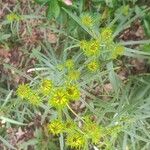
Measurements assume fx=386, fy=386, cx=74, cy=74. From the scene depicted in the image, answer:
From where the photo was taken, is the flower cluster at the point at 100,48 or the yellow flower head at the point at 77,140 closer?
the yellow flower head at the point at 77,140

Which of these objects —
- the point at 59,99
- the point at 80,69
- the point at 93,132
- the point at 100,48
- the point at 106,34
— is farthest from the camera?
the point at 80,69

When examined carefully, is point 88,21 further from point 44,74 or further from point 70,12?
point 44,74

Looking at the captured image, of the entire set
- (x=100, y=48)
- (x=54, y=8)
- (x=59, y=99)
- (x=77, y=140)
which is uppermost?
(x=54, y=8)

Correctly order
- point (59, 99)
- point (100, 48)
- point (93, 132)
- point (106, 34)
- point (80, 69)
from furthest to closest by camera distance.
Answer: point (80, 69), point (100, 48), point (106, 34), point (93, 132), point (59, 99)

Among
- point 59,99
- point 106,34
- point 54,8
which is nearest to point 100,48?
point 106,34

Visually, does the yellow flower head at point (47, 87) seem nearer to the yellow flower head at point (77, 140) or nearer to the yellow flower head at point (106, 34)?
the yellow flower head at point (77, 140)

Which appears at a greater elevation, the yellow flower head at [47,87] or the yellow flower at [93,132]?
the yellow flower head at [47,87]

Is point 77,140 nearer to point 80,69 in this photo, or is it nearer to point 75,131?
point 75,131

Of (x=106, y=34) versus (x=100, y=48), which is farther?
(x=100, y=48)

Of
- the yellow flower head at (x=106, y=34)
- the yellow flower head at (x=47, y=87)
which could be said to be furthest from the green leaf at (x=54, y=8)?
the yellow flower head at (x=47, y=87)

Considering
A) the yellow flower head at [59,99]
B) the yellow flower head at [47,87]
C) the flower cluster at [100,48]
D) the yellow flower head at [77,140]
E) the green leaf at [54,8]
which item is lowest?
the yellow flower head at [77,140]

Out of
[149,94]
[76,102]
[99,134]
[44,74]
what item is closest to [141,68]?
[149,94]

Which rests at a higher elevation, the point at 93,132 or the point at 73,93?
the point at 73,93
